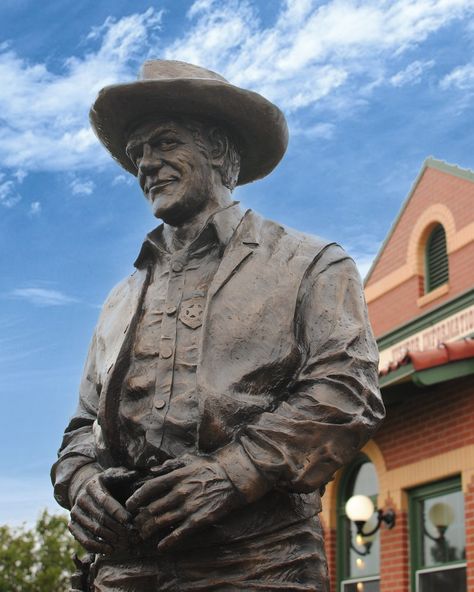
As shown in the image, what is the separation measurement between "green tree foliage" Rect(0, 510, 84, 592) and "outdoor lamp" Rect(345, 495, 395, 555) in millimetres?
13075

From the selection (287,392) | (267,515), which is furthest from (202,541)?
(287,392)

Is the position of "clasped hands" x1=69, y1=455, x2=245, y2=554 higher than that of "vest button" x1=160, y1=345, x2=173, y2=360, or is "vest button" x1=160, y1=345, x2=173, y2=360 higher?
"vest button" x1=160, y1=345, x2=173, y2=360

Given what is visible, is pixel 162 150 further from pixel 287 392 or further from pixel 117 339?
pixel 287 392

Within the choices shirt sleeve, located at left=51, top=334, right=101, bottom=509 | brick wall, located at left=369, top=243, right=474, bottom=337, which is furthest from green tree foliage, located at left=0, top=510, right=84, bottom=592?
shirt sleeve, located at left=51, top=334, right=101, bottom=509

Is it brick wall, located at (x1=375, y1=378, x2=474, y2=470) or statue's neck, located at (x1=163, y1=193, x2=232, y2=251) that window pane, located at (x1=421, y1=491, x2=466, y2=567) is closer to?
brick wall, located at (x1=375, y1=378, x2=474, y2=470)

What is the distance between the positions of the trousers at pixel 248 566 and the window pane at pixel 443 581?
9.50 meters

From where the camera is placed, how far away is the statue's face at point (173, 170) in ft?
12.5

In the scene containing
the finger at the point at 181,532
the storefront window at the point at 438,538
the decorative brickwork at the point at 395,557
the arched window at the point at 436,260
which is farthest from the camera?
the arched window at the point at 436,260

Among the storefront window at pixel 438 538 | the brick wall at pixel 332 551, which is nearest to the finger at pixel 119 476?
the storefront window at pixel 438 538

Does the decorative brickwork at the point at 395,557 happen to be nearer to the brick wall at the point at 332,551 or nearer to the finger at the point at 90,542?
the brick wall at the point at 332,551

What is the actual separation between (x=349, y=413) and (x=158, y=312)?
2.70 ft

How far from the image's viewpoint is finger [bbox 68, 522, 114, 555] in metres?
3.37

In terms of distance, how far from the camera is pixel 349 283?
364 cm

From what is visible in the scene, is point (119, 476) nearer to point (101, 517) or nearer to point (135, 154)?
point (101, 517)
